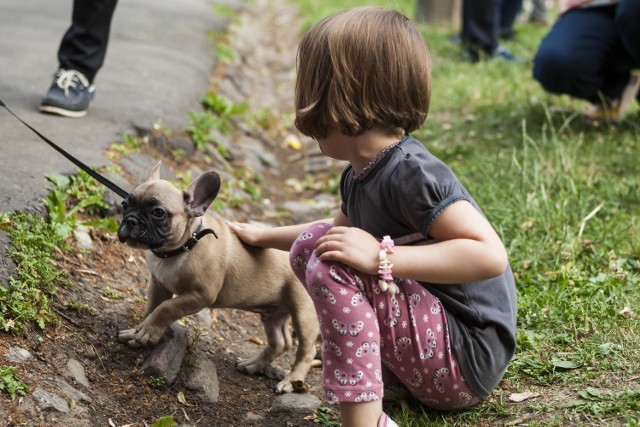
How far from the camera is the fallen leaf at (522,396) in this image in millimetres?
3129

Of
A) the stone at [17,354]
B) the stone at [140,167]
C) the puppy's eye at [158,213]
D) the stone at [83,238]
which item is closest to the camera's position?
the stone at [17,354]

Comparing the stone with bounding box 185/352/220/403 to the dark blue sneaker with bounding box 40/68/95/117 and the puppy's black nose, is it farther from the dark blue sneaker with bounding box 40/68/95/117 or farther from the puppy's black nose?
the dark blue sneaker with bounding box 40/68/95/117

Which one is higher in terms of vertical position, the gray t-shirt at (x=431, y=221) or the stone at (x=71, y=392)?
the gray t-shirt at (x=431, y=221)

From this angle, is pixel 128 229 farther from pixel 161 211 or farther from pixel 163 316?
pixel 163 316

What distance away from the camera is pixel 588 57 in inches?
250

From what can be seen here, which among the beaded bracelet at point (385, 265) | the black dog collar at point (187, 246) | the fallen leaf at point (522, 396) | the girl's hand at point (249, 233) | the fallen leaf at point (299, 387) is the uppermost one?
the beaded bracelet at point (385, 265)

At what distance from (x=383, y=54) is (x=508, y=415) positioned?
1.41 m

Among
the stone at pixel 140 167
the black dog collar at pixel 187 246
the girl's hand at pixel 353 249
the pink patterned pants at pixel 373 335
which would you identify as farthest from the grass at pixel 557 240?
the stone at pixel 140 167

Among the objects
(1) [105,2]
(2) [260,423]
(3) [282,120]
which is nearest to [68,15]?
(3) [282,120]

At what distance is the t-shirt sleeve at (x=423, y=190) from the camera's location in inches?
105

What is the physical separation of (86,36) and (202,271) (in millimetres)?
2755

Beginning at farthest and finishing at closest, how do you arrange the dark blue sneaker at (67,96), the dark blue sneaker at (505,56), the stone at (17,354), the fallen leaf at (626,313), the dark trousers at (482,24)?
1. the dark trousers at (482,24)
2. the dark blue sneaker at (505,56)
3. the dark blue sneaker at (67,96)
4. the fallen leaf at (626,313)
5. the stone at (17,354)

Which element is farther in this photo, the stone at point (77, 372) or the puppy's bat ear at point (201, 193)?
the puppy's bat ear at point (201, 193)

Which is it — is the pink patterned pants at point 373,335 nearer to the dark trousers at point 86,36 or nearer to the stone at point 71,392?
the stone at point 71,392
